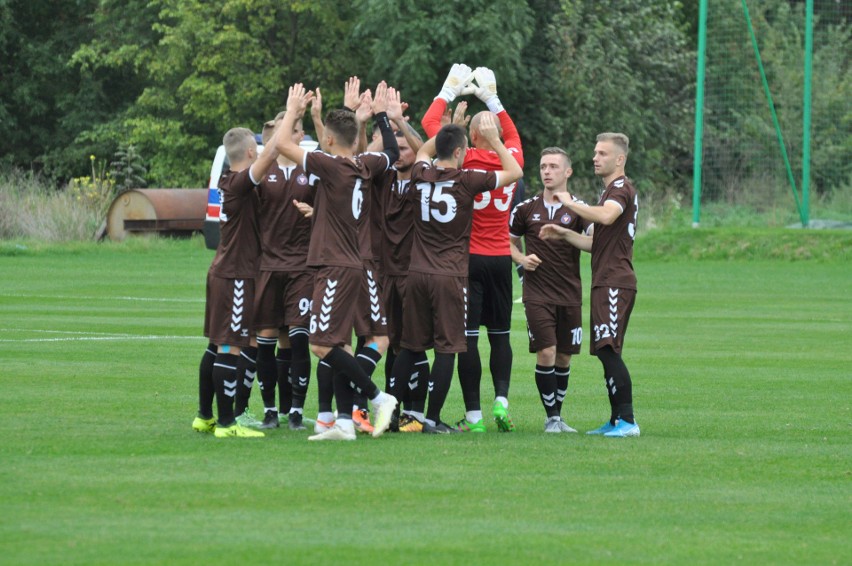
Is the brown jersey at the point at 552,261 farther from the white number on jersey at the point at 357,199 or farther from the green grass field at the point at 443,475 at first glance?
the white number on jersey at the point at 357,199

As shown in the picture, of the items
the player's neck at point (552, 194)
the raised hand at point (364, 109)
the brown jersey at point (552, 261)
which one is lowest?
the brown jersey at point (552, 261)

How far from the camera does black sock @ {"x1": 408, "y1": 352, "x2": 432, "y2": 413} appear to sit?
10.9m

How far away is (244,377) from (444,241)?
1.84m

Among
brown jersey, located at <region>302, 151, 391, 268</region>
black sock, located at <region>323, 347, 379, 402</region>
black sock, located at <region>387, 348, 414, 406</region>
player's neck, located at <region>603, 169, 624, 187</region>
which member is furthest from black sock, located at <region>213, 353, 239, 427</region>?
player's neck, located at <region>603, 169, 624, 187</region>

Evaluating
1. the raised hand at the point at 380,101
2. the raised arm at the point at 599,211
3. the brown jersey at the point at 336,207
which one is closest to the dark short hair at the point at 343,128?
the brown jersey at the point at 336,207

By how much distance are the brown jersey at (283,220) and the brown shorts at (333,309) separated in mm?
664

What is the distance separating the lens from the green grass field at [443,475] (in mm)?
6805

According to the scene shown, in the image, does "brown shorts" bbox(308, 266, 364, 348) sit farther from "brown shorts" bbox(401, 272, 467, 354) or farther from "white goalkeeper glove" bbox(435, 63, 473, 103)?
"white goalkeeper glove" bbox(435, 63, 473, 103)

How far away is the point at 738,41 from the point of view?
116 ft

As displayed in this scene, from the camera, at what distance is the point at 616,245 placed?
1064 centimetres

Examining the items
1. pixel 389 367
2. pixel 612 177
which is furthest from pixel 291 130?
pixel 612 177

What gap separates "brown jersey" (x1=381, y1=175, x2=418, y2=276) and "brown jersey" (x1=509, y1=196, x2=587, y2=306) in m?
0.90

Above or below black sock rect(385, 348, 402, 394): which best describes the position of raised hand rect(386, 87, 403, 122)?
above

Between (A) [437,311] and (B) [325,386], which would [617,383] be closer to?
(A) [437,311]
